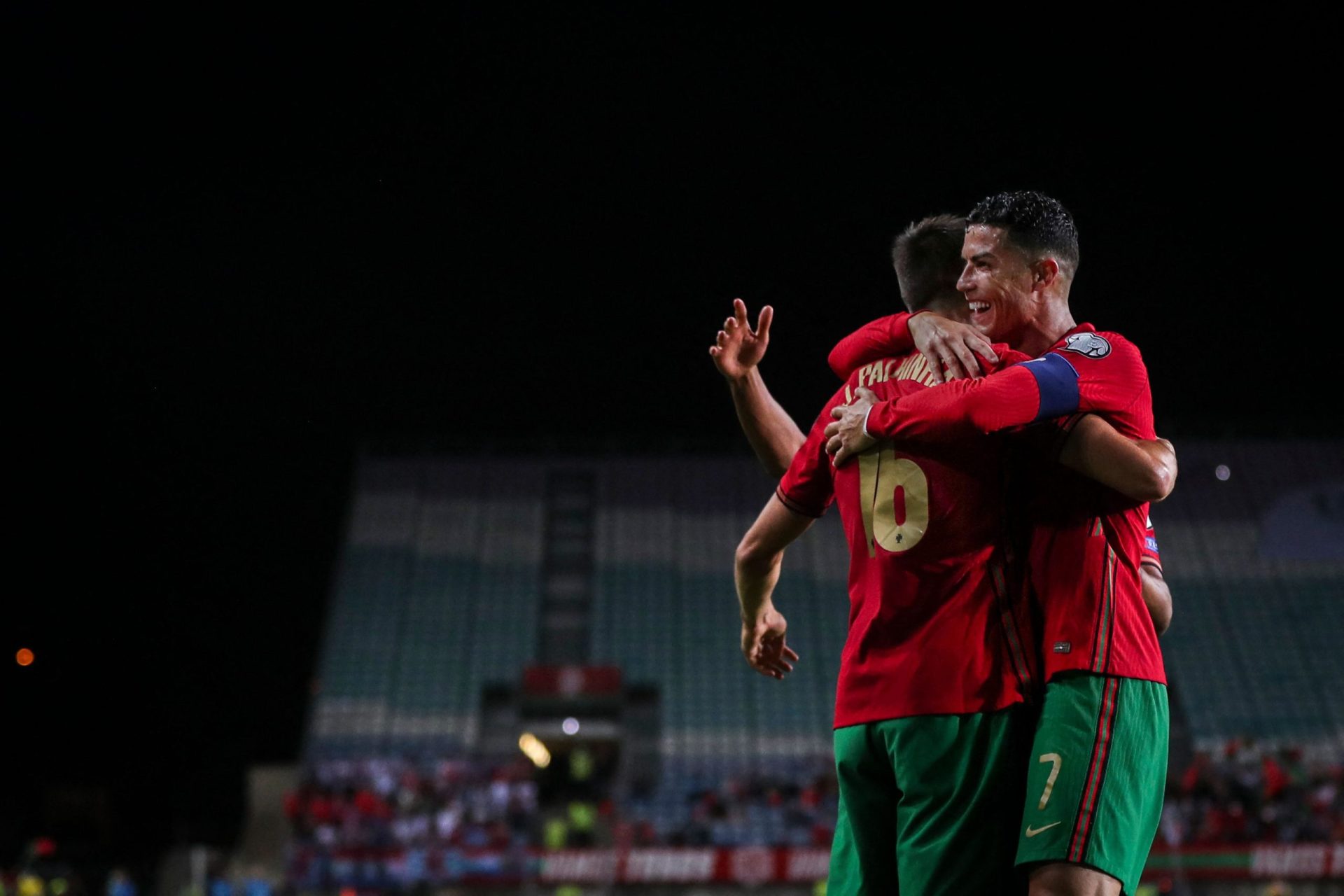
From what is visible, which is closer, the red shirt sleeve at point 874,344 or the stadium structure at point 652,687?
the red shirt sleeve at point 874,344

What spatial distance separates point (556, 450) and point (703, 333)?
8.41 meters

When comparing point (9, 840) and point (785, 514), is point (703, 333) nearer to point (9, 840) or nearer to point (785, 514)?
point (9, 840)

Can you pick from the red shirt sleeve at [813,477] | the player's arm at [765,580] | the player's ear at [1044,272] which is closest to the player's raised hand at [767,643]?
the player's arm at [765,580]

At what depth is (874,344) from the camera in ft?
9.27

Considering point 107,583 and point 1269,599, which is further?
point 1269,599

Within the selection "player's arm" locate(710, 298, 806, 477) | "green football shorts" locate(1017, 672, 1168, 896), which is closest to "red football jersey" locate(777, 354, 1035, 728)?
"green football shorts" locate(1017, 672, 1168, 896)

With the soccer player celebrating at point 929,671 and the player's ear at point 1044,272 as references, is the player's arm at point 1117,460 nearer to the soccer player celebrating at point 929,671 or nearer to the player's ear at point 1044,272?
the soccer player celebrating at point 929,671

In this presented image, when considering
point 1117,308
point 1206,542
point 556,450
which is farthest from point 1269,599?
point 556,450

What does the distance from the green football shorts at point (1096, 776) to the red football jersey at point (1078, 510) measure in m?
0.05

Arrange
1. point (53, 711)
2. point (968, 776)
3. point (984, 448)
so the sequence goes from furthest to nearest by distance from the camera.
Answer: point (53, 711) < point (984, 448) < point (968, 776)

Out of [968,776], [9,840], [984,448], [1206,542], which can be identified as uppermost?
[1206,542]

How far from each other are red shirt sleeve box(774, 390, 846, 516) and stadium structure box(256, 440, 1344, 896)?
16358mm

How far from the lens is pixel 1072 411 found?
232 centimetres

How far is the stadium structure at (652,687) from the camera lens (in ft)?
60.4
